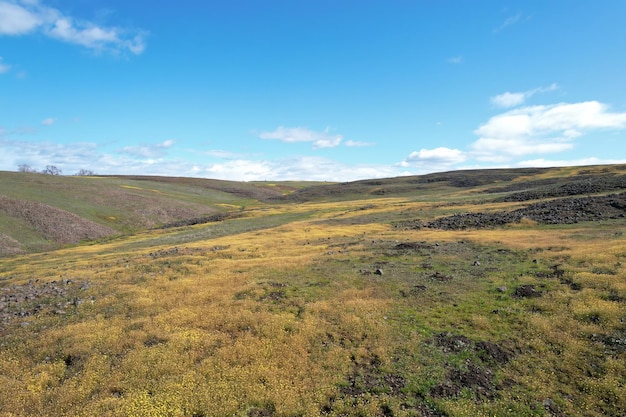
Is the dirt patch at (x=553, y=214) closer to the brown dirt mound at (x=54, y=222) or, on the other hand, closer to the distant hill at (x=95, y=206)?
the distant hill at (x=95, y=206)

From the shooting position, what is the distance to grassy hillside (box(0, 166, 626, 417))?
14.3 meters

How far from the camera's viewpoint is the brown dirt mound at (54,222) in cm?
7144

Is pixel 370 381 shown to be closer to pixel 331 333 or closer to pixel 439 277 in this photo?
pixel 331 333

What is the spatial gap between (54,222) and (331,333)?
79.7m

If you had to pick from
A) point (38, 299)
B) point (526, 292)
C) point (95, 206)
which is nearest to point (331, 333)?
point (526, 292)

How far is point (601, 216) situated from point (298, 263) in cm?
4193

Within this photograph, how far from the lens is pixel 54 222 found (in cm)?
7506

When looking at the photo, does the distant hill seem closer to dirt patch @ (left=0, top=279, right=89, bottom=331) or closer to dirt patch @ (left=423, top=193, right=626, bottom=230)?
dirt patch @ (left=423, top=193, right=626, bottom=230)

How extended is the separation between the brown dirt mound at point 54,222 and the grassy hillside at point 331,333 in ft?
126

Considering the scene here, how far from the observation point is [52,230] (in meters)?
71.9

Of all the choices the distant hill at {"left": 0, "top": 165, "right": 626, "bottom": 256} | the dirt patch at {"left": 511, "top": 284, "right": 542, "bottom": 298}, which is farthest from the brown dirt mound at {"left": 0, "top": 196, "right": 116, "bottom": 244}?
the dirt patch at {"left": 511, "top": 284, "right": 542, "bottom": 298}

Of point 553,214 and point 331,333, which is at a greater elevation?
point 553,214

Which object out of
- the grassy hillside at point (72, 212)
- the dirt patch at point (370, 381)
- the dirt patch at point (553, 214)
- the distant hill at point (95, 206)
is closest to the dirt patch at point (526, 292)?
the dirt patch at point (370, 381)

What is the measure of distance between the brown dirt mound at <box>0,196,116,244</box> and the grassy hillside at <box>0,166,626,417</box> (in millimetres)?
38547
